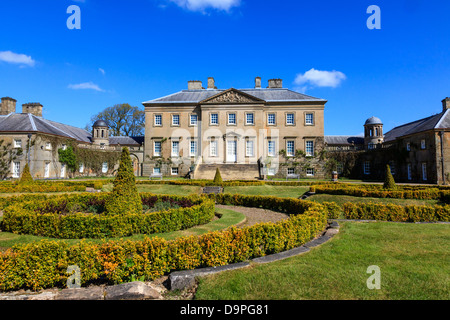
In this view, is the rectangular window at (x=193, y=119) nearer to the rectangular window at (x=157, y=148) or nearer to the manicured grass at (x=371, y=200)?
the rectangular window at (x=157, y=148)

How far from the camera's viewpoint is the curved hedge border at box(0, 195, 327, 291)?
4.53 metres

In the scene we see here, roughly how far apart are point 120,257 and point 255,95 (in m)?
36.0

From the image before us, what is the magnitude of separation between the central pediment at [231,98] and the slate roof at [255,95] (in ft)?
7.98

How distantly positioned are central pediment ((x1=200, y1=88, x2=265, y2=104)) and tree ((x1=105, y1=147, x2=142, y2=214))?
89.6 feet

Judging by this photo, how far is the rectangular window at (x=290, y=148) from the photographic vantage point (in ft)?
119

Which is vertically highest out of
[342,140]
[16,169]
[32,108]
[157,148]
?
[32,108]

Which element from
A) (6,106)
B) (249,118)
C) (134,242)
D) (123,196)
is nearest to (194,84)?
(249,118)

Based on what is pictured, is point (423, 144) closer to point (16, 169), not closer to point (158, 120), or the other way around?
point (158, 120)

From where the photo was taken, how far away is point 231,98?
35.7m

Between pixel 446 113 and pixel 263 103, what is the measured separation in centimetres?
→ 1998

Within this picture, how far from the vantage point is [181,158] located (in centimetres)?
3678

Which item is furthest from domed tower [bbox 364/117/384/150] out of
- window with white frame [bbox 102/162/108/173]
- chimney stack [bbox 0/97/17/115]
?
chimney stack [bbox 0/97/17/115]
